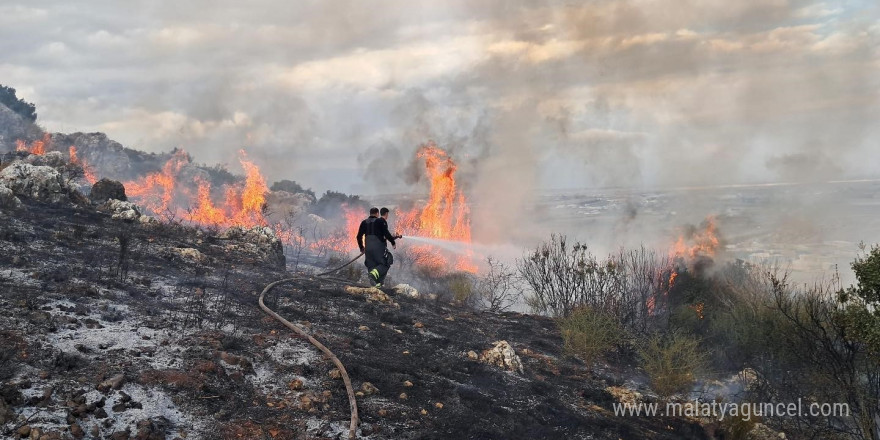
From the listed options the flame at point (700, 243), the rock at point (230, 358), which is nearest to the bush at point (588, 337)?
the rock at point (230, 358)

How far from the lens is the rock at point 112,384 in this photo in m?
5.48

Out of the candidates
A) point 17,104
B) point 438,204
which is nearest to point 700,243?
point 438,204

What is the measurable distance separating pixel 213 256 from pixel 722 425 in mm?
13871

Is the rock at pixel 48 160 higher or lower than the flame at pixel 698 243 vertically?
higher

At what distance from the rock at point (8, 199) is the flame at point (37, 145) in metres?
29.3

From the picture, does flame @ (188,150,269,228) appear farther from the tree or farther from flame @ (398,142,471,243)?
the tree

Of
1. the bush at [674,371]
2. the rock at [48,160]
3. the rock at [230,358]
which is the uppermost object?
the rock at [48,160]

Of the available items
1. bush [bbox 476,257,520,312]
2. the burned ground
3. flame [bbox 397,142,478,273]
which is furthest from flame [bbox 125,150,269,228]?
the burned ground

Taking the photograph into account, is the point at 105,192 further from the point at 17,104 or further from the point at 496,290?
the point at 17,104

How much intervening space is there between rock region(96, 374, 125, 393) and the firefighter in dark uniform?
6.77m

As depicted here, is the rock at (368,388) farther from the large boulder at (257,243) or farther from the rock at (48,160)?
the rock at (48,160)

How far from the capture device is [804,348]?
33.6ft

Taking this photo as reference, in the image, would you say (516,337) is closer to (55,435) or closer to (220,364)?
(220,364)

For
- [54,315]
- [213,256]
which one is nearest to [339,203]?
[213,256]
